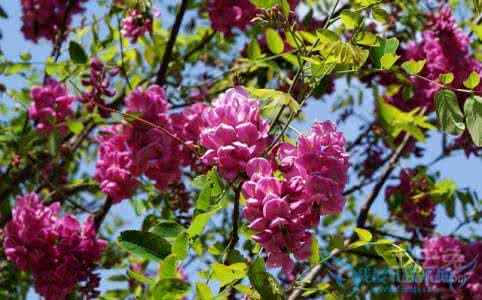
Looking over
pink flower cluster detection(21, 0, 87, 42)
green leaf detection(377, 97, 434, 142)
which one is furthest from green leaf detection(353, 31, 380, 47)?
pink flower cluster detection(21, 0, 87, 42)

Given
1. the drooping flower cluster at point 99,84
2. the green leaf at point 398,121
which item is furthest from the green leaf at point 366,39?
the green leaf at point 398,121

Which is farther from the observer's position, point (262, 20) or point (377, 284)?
point (377, 284)

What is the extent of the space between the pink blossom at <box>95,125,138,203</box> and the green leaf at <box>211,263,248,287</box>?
1.14 m

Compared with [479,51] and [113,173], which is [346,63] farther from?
[479,51]

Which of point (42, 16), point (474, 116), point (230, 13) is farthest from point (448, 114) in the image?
point (42, 16)

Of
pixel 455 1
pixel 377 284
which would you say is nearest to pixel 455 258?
pixel 377 284

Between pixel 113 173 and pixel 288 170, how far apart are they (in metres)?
1.19

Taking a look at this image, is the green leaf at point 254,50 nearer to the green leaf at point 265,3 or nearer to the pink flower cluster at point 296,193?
the green leaf at point 265,3

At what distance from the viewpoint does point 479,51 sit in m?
3.44

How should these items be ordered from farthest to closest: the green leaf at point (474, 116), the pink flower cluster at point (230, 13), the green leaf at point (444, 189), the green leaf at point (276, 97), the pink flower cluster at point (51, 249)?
the pink flower cluster at point (230, 13), the green leaf at point (444, 189), the pink flower cluster at point (51, 249), the green leaf at point (474, 116), the green leaf at point (276, 97)

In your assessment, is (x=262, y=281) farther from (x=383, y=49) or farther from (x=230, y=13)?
(x=230, y=13)

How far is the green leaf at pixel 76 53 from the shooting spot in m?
3.00

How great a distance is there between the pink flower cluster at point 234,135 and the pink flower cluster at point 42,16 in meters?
2.88

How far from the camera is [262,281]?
4.73 feet
